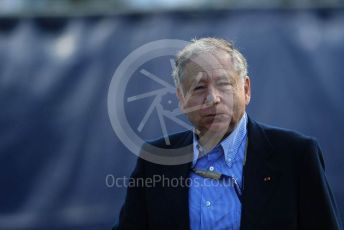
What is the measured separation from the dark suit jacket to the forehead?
0.21 m

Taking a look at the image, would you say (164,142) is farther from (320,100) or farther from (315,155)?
(320,100)

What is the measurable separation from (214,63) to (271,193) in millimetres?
449

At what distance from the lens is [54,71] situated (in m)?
3.00

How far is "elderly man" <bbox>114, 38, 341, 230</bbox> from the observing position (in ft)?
5.93

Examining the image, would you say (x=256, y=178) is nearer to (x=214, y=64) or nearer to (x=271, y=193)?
(x=271, y=193)

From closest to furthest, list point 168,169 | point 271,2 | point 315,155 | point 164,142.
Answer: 1. point 315,155
2. point 168,169
3. point 164,142
4. point 271,2

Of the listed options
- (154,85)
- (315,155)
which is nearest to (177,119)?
(154,85)

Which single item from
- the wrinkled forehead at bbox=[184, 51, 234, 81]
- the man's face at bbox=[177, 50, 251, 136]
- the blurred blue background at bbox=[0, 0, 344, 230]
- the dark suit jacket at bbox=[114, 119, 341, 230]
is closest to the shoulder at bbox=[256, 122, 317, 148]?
the dark suit jacket at bbox=[114, 119, 341, 230]

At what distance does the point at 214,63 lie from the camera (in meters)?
1.92

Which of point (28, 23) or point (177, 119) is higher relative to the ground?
point (28, 23)

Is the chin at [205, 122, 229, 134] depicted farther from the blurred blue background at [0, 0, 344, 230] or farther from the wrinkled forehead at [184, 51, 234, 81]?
the blurred blue background at [0, 0, 344, 230]

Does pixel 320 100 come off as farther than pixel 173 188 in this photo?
Yes

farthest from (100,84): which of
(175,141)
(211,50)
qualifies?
(211,50)

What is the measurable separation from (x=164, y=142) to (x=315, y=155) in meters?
0.56
